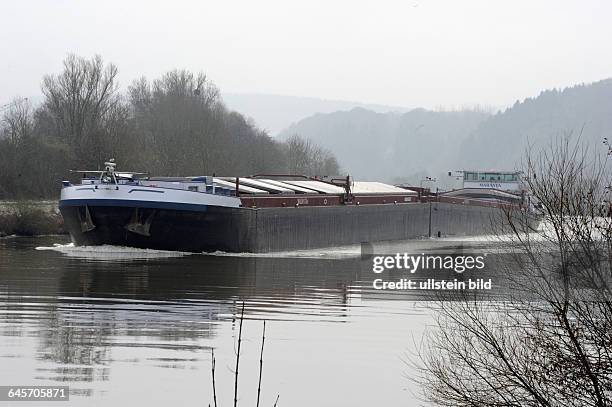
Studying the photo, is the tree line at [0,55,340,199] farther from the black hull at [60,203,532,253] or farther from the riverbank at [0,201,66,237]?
the black hull at [60,203,532,253]

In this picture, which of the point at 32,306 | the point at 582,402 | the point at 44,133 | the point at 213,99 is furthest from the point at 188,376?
the point at 213,99

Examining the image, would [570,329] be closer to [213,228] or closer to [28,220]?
[213,228]

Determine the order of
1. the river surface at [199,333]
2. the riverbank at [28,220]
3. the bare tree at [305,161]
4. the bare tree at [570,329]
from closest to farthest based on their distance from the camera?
1. the bare tree at [570,329]
2. the river surface at [199,333]
3. the riverbank at [28,220]
4. the bare tree at [305,161]

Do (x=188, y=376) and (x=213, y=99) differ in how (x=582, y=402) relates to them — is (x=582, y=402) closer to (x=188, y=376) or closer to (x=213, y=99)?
(x=188, y=376)

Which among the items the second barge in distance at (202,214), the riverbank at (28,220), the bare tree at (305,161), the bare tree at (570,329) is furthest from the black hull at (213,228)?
the bare tree at (305,161)

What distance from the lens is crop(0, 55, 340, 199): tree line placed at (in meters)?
53.2

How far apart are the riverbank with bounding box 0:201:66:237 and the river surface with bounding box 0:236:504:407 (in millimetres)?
14354

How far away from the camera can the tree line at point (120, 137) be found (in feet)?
174

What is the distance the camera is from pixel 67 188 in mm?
32938

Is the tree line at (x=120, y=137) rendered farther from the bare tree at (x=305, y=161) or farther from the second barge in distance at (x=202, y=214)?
the second barge in distance at (x=202, y=214)

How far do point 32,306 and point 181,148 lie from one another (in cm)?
4877

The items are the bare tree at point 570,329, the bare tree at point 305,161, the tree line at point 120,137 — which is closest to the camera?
the bare tree at point 570,329

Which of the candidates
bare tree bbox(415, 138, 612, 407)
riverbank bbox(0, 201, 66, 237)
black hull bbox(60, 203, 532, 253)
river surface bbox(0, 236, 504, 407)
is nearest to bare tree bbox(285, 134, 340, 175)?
riverbank bbox(0, 201, 66, 237)

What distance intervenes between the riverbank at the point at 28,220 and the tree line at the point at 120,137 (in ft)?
21.0
